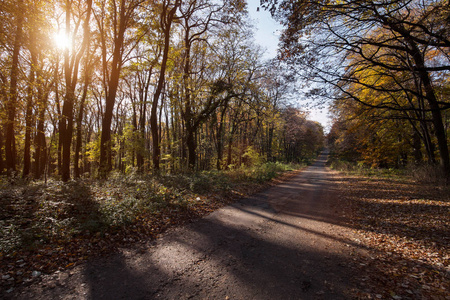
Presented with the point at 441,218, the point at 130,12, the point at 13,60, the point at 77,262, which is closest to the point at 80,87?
the point at 13,60

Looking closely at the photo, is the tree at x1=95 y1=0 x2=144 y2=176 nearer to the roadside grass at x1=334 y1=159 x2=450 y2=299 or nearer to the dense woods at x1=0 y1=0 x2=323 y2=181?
the dense woods at x1=0 y1=0 x2=323 y2=181

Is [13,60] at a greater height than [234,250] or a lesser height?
greater

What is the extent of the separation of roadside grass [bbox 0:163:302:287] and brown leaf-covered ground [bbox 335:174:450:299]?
4.36 meters

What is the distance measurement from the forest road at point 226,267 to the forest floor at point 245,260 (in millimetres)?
16

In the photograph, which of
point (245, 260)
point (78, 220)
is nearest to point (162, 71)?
point (78, 220)

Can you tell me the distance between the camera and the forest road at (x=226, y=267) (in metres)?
2.80

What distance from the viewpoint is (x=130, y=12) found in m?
11.3

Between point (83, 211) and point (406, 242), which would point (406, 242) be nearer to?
point (406, 242)

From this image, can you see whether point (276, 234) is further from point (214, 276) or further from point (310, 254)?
point (214, 276)

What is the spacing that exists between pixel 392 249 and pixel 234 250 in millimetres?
3256

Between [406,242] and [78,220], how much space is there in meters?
7.33

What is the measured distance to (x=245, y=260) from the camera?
144 inches

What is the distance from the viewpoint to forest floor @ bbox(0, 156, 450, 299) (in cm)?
285

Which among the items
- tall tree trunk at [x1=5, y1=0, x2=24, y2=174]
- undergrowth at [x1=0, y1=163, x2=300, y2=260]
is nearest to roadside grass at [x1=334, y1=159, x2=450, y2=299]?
undergrowth at [x1=0, y1=163, x2=300, y2=260]
